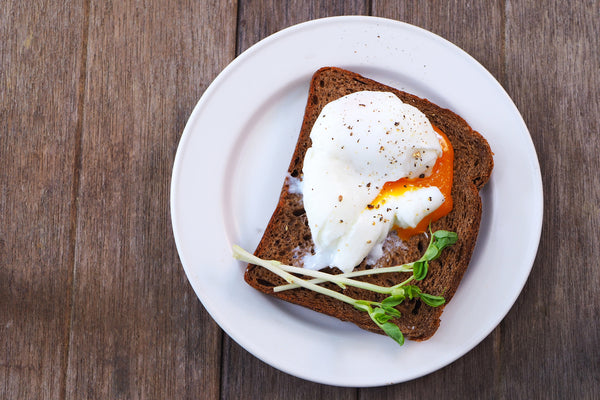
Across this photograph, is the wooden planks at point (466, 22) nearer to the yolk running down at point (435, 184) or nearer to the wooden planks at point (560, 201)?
the wooden planks at point (560, 201)

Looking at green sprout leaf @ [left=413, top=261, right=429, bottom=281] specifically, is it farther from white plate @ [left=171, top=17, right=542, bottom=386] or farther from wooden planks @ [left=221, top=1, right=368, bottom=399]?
wooden planks @ [left=221, top=1, right=368, bottom=399]

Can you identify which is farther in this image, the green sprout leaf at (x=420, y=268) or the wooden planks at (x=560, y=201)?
the wooden planks at (x=560, y=201)

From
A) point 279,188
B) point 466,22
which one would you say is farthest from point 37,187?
point 466,22

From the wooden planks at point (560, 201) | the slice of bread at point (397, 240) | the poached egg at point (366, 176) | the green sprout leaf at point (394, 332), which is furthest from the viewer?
the wooden planks at point (560, 201)

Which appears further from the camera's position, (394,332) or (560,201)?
(560,201)

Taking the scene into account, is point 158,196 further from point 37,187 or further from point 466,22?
point 466,22

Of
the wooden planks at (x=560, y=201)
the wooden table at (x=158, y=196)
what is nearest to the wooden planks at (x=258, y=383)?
the wooden table at (x=158, y=196)
